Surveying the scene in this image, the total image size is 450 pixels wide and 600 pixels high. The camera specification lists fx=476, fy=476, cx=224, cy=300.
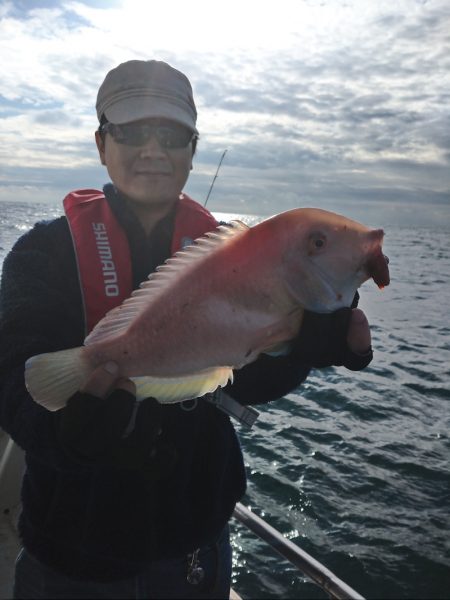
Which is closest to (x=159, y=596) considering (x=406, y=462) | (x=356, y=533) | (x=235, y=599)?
(x=235, y=599)

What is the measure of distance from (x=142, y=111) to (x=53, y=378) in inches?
66.2

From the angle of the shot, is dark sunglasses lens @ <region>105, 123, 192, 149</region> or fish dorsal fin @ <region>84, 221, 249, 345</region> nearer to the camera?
fish dorsal fin @ <region>84, 221, 249, 345</region>

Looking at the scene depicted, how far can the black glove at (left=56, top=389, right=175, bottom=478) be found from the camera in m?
2.07

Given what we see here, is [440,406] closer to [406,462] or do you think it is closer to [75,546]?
[406,462]

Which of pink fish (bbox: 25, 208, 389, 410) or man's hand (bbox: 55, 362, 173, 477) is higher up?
pink fish (bbox: 25, 208, 389, 410)

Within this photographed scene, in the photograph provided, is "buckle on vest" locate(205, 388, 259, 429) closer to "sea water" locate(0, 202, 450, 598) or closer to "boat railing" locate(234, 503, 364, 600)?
"boat railing" locate(234, 503, 364, 600)

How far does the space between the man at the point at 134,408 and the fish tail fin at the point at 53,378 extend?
0.76ft

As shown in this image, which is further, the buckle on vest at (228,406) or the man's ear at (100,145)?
the man's ear at (100,145)

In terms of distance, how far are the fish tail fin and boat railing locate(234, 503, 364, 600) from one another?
272cm

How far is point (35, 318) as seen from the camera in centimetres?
256

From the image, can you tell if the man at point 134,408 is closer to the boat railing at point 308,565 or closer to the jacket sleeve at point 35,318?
the jacket sleeve at point 35,318

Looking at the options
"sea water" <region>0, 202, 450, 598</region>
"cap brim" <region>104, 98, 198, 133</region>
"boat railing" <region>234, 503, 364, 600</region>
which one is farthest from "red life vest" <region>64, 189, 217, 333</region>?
"boat railing" <region>234, 503, 364, 600</region>

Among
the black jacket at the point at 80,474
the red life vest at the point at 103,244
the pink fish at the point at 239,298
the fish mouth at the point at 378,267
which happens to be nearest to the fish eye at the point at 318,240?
the pink fish at the point at 239,298

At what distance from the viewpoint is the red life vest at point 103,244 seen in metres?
2.88
